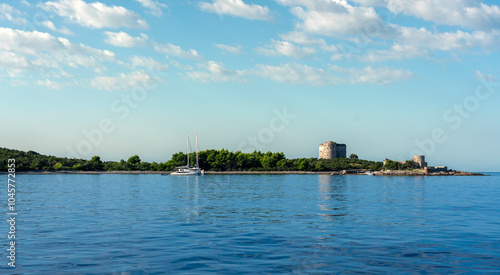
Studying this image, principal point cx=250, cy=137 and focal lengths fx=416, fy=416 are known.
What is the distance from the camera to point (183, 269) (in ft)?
51.3

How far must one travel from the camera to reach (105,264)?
53.2ft

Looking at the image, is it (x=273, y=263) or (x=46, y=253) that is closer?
(x=273, y=263)

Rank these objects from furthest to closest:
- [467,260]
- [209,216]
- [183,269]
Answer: [209,216]
[467,260]
[183,269]

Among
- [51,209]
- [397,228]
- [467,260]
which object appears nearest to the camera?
[467,260]

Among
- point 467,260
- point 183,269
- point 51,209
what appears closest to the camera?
point 183,269

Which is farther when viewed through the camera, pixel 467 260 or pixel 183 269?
pixel 467 260

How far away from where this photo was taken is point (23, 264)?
1619cm

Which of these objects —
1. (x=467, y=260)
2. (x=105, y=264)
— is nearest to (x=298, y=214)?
(x=467, y=260)

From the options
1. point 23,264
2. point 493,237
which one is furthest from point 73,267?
point 493,237

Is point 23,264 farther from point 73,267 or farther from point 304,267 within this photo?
point 304,267

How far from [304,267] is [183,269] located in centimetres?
459

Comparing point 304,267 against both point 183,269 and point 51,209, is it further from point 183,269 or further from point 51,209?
point 51,209

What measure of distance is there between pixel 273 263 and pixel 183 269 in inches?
139

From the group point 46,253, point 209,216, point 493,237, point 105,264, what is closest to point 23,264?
point 46,253
